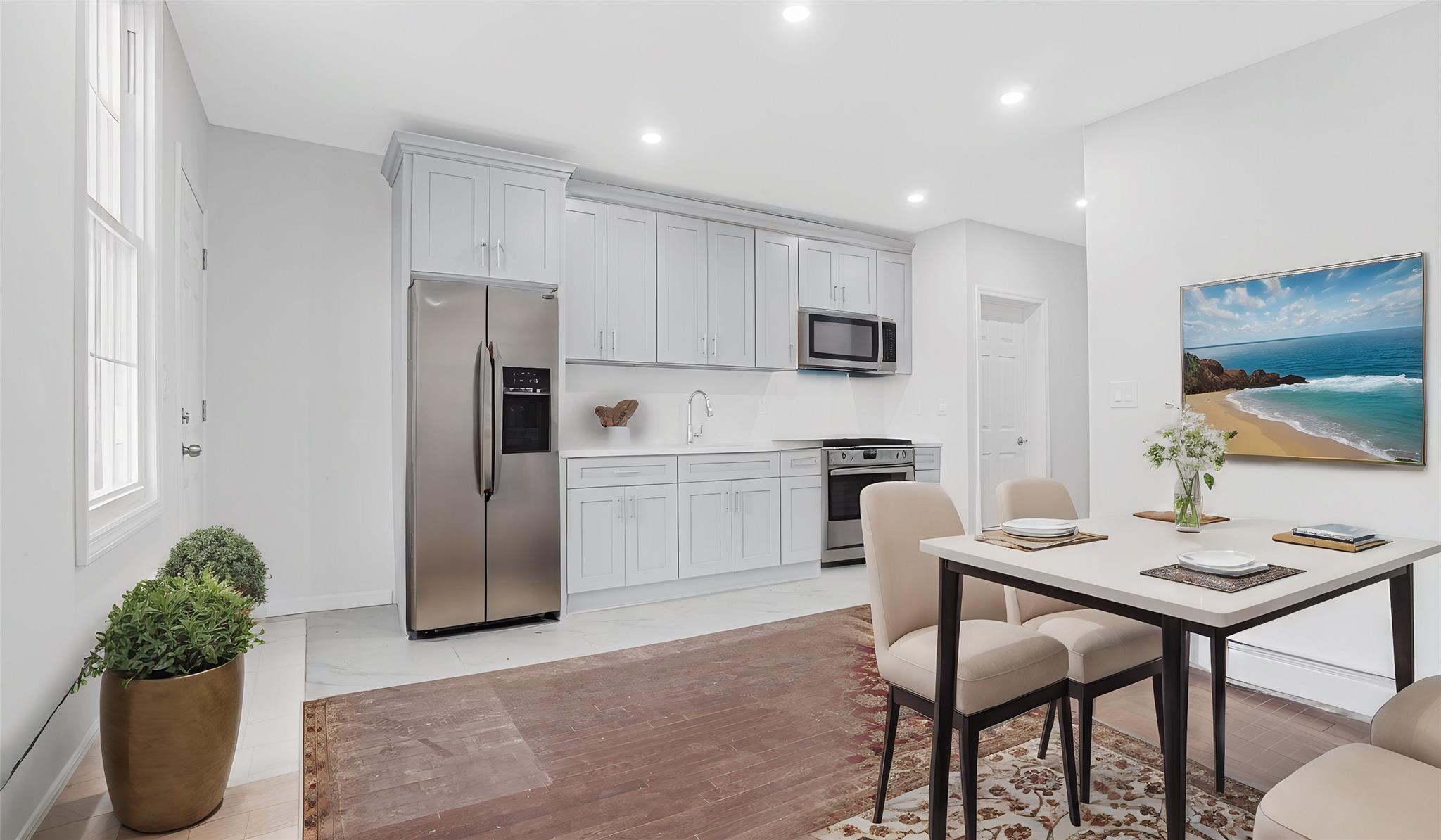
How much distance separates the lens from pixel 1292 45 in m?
2.90

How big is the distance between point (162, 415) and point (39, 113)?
139cm

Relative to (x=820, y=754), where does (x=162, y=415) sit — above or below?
above

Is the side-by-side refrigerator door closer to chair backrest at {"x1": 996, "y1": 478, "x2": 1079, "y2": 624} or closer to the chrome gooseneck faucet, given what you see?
the chrome gooseneck faucet

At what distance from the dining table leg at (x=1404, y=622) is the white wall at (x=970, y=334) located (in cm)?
333

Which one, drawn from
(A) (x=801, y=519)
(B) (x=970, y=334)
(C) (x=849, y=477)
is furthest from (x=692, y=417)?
(B) (x=970, y=334)

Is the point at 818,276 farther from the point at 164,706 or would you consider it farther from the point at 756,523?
the point at 164,706

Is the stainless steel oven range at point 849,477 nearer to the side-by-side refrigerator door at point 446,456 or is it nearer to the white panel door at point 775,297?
the white panel door at point 775,297

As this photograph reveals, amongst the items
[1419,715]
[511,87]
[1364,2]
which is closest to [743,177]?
[511,87]

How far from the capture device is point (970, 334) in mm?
5410

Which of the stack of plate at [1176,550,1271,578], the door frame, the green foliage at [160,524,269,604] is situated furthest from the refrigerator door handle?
the door frame

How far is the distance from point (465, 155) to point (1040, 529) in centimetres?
341

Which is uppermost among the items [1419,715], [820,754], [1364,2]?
[1364,2]

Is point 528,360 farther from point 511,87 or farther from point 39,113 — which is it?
point 39,113

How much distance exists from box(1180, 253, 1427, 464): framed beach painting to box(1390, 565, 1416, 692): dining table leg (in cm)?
90
